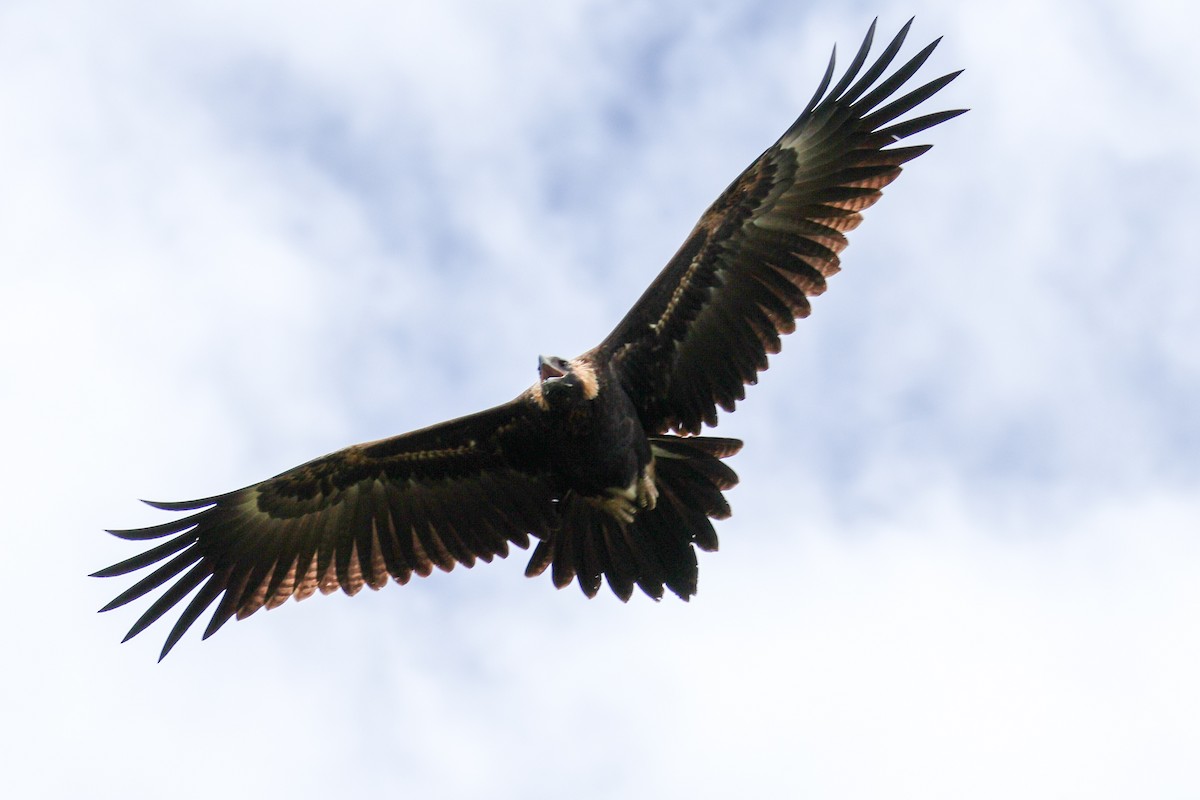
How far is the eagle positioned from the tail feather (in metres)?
0.01

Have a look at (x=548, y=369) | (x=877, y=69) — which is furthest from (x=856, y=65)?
(x=548, y=369)

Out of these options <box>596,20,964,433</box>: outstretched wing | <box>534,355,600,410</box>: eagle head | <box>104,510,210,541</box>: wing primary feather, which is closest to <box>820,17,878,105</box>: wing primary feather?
<box>596,20,964,433</box>: outstretched wing

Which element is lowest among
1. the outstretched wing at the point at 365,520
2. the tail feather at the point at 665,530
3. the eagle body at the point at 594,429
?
the tail feather at the point at 665,530

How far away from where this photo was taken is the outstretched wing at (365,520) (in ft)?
38.7

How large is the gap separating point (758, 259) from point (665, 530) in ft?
6.64

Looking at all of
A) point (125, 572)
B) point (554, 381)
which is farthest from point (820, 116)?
point (125, 572)

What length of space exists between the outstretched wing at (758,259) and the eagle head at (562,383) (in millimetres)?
474

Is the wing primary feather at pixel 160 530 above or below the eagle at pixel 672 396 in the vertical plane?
above

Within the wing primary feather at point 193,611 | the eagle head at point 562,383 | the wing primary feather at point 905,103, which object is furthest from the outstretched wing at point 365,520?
the wing primary feather at point 905,103

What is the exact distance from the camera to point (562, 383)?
10.7 m

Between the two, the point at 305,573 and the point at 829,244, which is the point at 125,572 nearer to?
the point at 305,573

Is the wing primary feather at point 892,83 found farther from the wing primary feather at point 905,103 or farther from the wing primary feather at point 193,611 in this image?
the wing primary feather at point 193,611

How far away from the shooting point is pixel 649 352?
11.4 metres

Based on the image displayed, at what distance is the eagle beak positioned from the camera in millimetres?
10688
